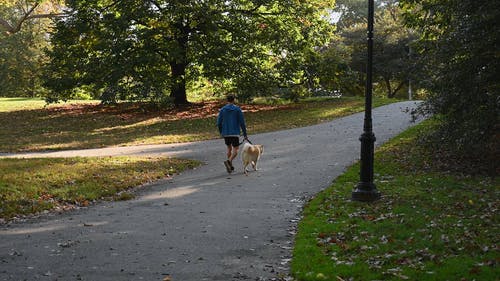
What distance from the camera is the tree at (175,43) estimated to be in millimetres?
28359

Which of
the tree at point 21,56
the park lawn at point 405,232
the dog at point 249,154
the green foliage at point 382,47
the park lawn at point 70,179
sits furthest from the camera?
the tree at point 21,56

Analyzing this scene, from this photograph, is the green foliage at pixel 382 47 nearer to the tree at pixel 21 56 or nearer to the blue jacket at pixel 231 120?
the tree at pixel 21 56

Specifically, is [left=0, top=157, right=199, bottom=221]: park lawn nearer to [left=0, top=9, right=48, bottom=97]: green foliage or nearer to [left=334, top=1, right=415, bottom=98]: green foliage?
[left=334, top=1, right=415, bottom=98]: green foliage

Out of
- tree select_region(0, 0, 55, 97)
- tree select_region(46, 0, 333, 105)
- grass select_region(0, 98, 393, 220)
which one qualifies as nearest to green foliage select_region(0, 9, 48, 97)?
tree select_region(0, 0, 55, 97)

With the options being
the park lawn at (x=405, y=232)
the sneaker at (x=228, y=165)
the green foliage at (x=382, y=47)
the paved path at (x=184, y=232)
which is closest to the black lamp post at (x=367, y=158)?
the park lawn at (x=405, y=232)

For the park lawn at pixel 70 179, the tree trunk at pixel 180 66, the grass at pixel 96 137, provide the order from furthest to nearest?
1. the tree trunk at pixel 180 66
2. the grass at pixel 96 137
3. the park lawn at pixel 70 179

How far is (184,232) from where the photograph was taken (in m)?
8.30

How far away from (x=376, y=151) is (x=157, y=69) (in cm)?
1793

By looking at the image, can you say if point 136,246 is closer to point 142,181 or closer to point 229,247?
point 229,247

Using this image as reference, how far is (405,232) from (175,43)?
22.8 metres

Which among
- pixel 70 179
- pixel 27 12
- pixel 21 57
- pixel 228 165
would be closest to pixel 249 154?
pixel 228 165

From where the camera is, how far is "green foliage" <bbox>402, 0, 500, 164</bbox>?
1154 centimetres

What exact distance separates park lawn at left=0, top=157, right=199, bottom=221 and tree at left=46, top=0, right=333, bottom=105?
1359 cm

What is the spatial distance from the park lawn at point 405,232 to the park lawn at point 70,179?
4707mm
